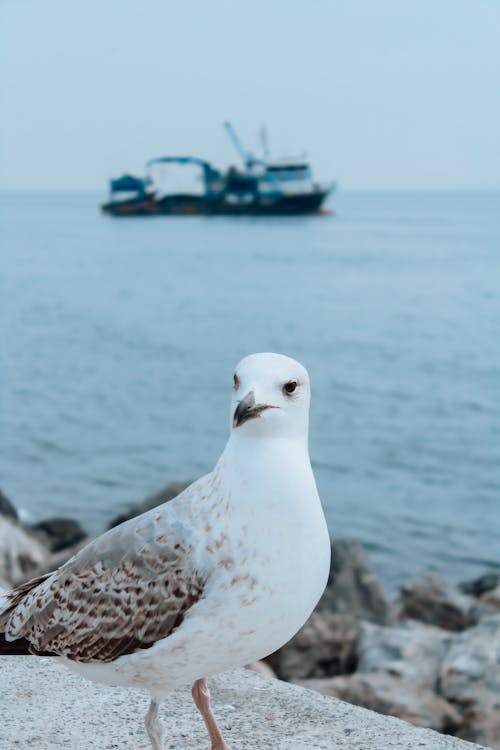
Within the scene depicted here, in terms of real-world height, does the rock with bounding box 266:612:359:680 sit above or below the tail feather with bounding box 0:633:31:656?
below

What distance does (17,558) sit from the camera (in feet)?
26.2

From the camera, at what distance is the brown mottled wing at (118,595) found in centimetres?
231

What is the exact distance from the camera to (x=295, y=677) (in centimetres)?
628

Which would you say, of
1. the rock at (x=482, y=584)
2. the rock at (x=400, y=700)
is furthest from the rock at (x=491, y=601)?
the rock at (x=400, y=700)

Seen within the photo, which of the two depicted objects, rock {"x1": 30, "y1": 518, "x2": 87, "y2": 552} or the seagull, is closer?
the seagull

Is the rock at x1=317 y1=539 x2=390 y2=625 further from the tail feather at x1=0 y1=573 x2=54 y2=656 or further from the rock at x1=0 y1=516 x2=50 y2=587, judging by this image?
the tail feather at x1=0 y1=573 x2=54 y2=656

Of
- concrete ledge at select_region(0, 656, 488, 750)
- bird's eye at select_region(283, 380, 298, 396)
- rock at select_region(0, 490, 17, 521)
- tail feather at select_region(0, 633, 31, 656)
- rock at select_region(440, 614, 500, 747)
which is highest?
bird's eye at select_region(283, 380, 298, 396)

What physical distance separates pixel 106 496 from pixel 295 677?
7.92 meters

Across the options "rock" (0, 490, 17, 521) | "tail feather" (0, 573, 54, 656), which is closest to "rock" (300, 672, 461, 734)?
"tail feather" (0, 573, 54, 656)

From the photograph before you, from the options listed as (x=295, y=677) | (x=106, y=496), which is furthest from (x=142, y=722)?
(x=106, y=496)

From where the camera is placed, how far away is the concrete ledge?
2971 mm

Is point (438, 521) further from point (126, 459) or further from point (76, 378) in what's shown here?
point (76, 378)

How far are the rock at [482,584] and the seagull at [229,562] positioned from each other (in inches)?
339

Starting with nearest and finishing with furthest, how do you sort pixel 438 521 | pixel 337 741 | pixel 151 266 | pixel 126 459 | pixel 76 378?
pixel 337 741 → pixel 438 521 → pixel 126 459 → pixel 76 378 → pixel 151 266
